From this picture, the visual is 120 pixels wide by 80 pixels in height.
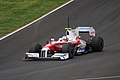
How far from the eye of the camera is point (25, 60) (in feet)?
60.2

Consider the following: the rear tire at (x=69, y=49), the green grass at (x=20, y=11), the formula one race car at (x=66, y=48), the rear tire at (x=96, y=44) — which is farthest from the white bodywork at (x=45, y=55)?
the green grass at (x=20, y=11)

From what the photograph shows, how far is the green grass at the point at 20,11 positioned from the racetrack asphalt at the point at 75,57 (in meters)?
1.35

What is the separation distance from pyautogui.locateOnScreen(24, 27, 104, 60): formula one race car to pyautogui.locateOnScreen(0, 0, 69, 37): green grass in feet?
23.7

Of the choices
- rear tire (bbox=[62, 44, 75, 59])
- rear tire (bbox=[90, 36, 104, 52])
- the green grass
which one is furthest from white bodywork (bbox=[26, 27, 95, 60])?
the green grass

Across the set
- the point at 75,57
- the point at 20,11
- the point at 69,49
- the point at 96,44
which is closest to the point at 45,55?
the point at 69,49

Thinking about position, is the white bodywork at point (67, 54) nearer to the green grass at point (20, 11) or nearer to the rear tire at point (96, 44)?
the rear tire at point (96, 44)

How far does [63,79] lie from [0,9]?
21.4m

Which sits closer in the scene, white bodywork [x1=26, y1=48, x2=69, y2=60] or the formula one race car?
white bodywork [x1=26, y1=48, x2=69, y2=60]

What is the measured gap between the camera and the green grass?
28248mm

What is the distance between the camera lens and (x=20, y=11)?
A: 32.6 m

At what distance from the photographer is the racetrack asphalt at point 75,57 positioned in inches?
566

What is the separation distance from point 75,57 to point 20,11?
15.0 m

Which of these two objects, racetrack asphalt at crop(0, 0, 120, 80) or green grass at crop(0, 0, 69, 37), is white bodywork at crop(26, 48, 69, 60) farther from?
green grass at crop(0, 0, 69, 37)

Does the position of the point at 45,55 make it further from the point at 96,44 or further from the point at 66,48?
the point at 96,44
